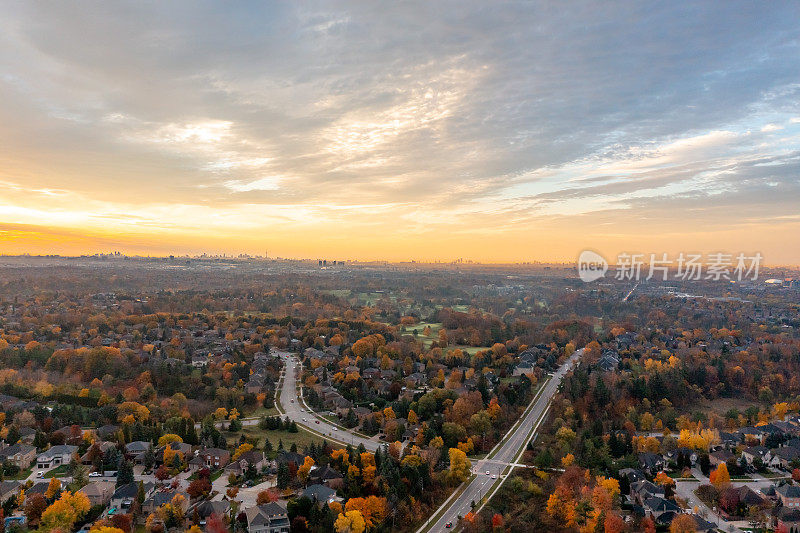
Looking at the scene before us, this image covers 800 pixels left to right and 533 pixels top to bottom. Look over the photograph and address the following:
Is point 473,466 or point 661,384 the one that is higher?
point 661,384

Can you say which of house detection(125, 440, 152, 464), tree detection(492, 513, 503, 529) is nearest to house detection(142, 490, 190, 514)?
house detection(125, 440, 152, 464)

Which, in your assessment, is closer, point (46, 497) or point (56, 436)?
point (46, 497)

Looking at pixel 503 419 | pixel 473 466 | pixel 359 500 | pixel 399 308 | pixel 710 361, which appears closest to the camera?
pixel 359 500

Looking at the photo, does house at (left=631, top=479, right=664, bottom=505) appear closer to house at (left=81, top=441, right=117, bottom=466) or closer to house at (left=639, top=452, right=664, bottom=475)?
house at (left=639, top=452, right=664, bottom=475)

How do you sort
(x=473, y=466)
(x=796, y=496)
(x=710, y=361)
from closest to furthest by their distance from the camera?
(x=796, y=496)
(x=473, y=466)
(x=710, y=361)

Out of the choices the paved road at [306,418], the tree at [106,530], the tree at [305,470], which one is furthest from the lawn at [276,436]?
the tree at [106,530]

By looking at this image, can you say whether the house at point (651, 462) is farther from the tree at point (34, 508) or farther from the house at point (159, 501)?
the tree at point (34, 508)

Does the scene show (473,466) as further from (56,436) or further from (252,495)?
(56,436)

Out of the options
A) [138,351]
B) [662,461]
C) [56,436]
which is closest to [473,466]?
[662,461]
